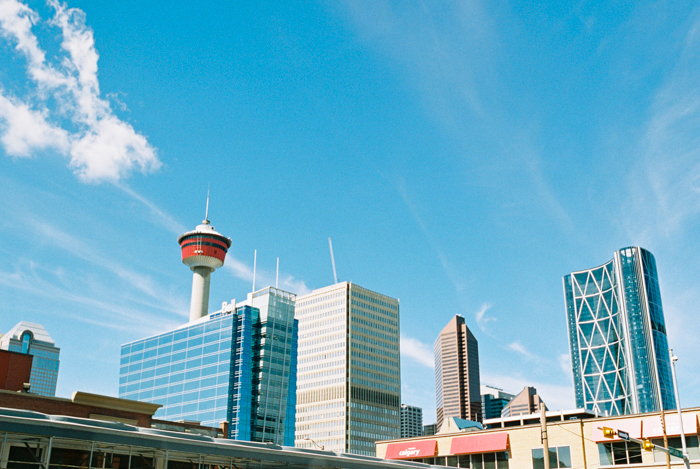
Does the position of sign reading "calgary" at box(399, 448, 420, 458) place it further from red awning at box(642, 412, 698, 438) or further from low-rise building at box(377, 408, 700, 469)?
red awning at box(642, 412, 698, 438)

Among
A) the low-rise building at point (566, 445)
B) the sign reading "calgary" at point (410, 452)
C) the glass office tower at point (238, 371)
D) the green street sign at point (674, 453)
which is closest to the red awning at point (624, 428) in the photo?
the low-rise building at point (566, 445)

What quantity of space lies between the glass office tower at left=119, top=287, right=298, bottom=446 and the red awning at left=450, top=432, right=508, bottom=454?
11562cm

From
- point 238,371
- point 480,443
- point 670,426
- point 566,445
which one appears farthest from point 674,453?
point 238,371

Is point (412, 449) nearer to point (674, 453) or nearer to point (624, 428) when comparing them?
point (624, 428)

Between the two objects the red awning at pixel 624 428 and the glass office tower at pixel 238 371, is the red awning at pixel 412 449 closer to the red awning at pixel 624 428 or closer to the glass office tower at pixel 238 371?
the red awning at pixel 624 428

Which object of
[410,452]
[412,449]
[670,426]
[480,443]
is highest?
[670,426]

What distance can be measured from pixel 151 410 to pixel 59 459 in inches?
725

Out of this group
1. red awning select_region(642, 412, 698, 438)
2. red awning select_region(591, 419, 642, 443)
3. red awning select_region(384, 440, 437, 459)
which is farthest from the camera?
red awning select_region(384, 440, 437, 459)

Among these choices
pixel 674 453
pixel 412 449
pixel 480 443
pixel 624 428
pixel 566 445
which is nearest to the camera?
pixel 674 453

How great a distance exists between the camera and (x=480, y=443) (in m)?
59.7

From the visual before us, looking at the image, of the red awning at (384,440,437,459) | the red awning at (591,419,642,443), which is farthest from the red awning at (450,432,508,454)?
the red awning at (591,419,642,443)

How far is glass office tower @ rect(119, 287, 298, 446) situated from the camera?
172625mm

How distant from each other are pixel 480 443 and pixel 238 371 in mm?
123614

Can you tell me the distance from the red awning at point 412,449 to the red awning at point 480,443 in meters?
2.64
